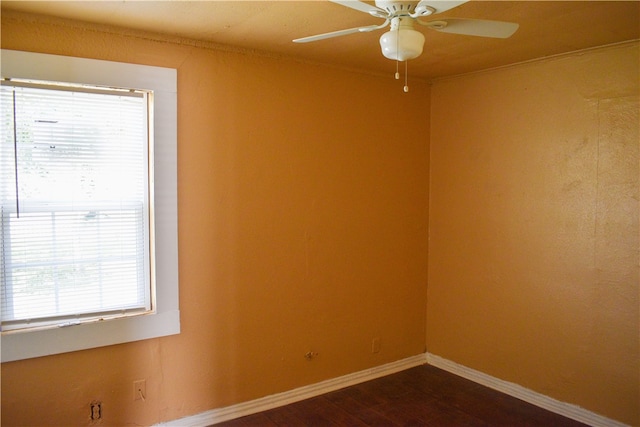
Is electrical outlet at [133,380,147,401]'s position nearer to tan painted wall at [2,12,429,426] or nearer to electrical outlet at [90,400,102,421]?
tan painted wall at [2,12,429,426]

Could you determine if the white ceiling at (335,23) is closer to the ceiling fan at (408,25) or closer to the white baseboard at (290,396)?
the ceiling fan at (408,25)

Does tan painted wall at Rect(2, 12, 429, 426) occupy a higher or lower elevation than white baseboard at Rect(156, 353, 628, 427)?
higher

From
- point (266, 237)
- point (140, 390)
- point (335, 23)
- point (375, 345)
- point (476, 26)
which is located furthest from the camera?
point (375, 345)

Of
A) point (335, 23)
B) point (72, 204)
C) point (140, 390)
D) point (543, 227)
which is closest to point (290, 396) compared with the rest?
point (140, 390)

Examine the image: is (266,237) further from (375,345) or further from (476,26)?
(476,26)

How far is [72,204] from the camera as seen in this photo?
2590mm

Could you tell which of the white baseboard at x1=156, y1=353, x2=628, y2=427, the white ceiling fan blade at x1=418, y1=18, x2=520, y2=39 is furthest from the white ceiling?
the white baseboard at x1=156, y1=353, x2=628, y2=427

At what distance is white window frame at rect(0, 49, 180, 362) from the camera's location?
2463 mm

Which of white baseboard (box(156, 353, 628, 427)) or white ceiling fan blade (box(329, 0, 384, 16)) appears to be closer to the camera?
white ceiling fan blade (box(329, 0, 384, 16))

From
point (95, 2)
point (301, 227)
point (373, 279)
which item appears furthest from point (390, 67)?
point (95, 2)

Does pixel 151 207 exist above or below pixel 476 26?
below

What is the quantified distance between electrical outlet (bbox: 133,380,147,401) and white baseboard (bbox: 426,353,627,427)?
2.35 metres

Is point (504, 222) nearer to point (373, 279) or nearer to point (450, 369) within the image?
point (373, 279)

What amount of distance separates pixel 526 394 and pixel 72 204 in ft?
10.4
